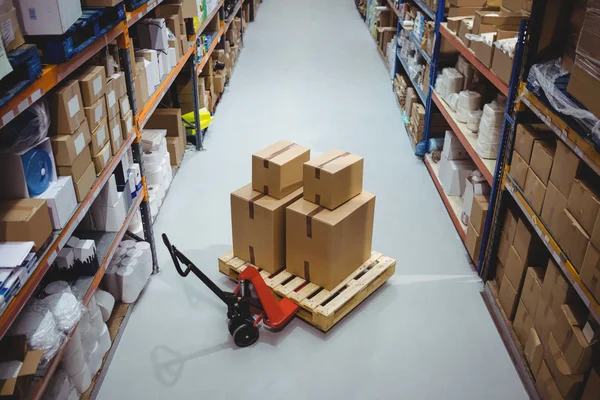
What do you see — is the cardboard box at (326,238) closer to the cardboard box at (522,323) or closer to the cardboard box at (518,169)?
the cardboard box at (518,169)

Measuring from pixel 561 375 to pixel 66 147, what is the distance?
7.82 feet

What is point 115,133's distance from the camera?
2762 mm

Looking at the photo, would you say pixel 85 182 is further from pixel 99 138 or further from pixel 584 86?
pixel 584 86

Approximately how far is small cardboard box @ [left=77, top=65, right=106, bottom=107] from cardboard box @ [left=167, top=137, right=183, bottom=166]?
2.11 meters

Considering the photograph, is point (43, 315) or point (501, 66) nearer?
point (43, 315)

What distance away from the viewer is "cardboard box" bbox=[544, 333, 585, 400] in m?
2.24

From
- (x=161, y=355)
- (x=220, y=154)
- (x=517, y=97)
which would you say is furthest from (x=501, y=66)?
(x=220, y=154)

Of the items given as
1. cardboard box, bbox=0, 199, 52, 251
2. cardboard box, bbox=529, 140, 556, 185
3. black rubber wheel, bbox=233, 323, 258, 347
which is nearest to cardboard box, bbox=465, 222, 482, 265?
cardboard box, bbox=529, 140, 556, 185

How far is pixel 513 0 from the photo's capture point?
3.64 meters

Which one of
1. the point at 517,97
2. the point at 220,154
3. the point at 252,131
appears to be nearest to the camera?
the point at 517,97

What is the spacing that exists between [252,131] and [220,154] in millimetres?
681

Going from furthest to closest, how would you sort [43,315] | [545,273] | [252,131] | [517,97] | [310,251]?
[252,131], [310,251], [517,97], [545,273], [43,315]

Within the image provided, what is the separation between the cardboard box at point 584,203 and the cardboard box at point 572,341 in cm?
40

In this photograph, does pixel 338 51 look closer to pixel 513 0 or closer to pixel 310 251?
pixel 513 0
